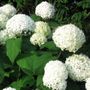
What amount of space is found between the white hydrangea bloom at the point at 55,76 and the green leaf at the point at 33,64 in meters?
0.10

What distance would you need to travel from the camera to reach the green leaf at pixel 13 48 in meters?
2.62

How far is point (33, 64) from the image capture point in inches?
101

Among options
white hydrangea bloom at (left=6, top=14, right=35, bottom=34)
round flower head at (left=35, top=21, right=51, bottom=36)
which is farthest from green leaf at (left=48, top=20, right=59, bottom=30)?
white hydrangea bloom at (left=6, top=14, right=35, bottom=34)

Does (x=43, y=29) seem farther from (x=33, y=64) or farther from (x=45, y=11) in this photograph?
(x=33, y=64)

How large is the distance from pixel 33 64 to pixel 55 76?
19 centimetres

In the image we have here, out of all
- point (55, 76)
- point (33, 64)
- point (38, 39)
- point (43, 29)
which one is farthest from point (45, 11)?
point (55, 76)

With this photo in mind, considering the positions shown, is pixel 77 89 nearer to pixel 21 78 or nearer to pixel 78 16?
pixel 21 78

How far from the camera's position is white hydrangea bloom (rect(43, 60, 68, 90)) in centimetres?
242

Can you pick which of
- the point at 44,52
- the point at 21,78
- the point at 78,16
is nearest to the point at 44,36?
the point at 44,52

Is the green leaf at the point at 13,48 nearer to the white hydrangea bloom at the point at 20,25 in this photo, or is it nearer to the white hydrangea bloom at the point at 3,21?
the white hydrangea bloom at the point at 20,25

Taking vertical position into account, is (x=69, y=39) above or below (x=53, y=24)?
above

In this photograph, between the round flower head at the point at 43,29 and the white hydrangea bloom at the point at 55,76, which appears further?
→ the round flower head at the point at 43,29

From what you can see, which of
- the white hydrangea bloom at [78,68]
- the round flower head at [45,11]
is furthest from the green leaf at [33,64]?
the round flower head at [45,11]

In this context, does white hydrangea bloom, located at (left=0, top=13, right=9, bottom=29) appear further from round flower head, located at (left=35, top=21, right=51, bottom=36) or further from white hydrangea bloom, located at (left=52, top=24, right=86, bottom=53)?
white hydrangea bloom, located at (left=52, top=24, right=86, bottom=53)
